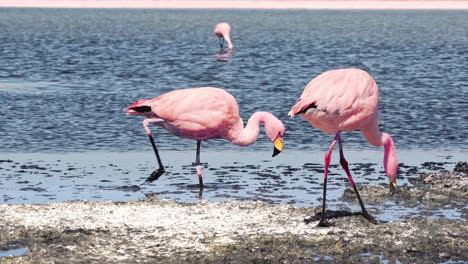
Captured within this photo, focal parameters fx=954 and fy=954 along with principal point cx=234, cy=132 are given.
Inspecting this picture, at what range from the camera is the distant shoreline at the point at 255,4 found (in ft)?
364

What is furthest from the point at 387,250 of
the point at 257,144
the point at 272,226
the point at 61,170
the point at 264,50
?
the point at 264,50

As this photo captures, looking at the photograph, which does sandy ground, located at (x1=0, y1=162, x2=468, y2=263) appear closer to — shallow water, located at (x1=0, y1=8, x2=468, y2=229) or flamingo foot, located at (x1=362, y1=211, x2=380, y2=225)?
flamingo foot, located at (x1=362, y1=211, x2=380, y2=225)

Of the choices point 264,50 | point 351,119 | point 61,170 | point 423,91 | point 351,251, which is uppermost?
point 351,119

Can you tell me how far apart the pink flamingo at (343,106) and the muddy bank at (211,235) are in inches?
16.1

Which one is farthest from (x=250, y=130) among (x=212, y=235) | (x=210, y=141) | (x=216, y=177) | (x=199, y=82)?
(x=199, y=82)

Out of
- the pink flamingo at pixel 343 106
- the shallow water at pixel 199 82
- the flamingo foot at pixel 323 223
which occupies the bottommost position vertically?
the shallow water at pixel 199 82

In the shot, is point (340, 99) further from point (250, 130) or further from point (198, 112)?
point (198, 112)

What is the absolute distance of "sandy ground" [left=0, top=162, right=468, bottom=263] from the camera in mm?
7039

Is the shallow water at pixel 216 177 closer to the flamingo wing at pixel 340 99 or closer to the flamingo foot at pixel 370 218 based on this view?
the flamingo foot at pixel 370 218

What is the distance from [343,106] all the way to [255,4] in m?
108

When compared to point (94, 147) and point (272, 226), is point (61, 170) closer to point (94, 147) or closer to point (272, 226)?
point (94, 147)

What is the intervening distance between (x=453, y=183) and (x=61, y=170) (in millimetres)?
4328

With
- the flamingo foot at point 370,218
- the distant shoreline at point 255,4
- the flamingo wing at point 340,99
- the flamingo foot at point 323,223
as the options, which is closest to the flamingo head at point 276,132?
the flamingo wing at point 340,99

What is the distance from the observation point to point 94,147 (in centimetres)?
1248
